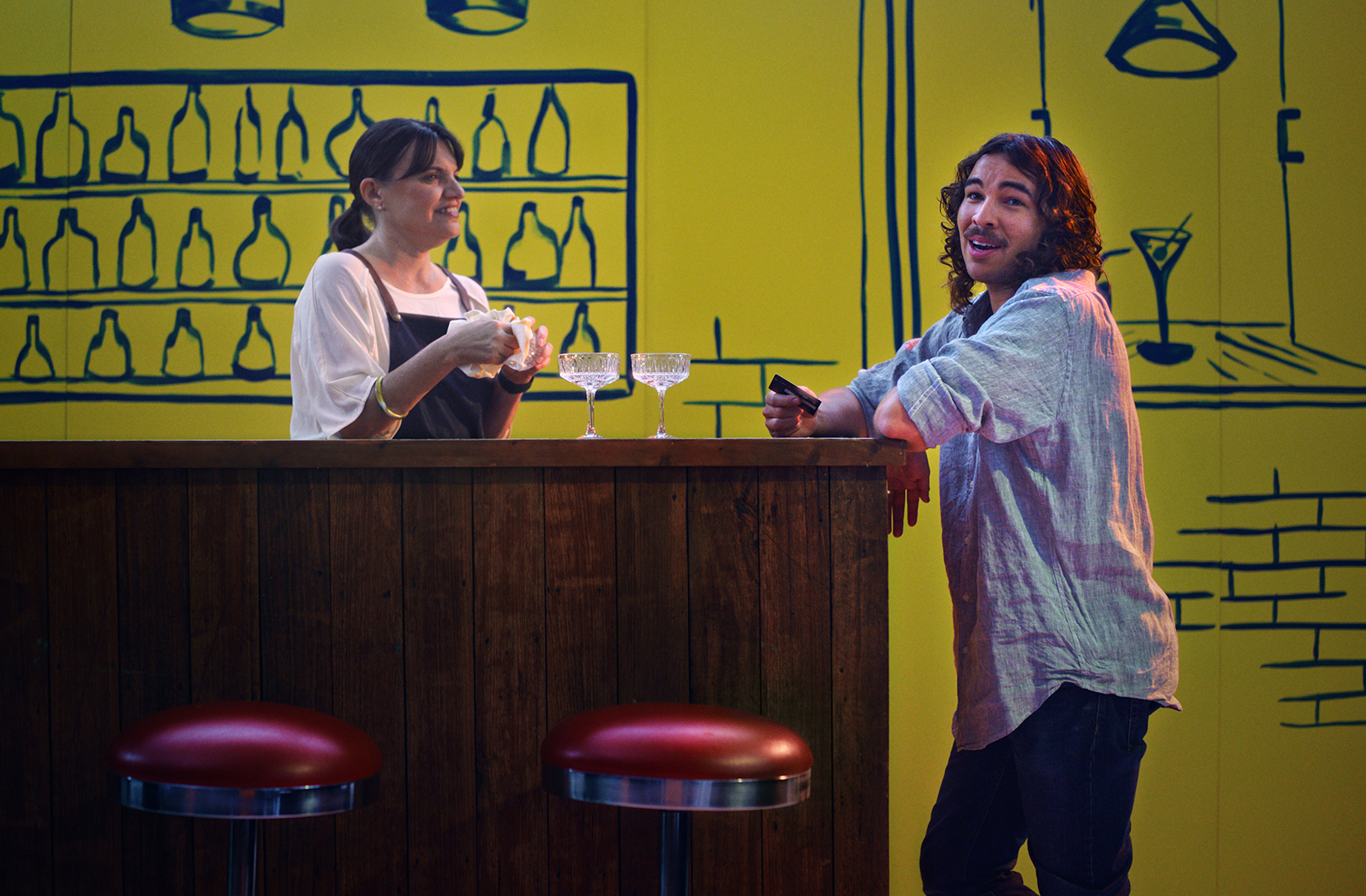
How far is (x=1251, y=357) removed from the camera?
291 cm

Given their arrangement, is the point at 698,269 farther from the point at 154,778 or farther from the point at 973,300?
the point at 154,778

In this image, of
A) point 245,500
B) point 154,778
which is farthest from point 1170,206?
point 154,778

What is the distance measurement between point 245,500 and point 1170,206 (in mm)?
2857

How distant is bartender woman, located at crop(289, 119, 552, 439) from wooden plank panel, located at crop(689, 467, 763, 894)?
0.68m

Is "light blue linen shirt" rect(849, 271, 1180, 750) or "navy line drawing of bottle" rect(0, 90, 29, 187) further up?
"navy line drawing of bottle" rect(0, 90, 29, 187)

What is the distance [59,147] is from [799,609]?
295 cm

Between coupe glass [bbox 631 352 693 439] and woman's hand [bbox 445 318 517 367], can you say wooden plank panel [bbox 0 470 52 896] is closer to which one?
woman's hand [bbox 445 318 517 367]

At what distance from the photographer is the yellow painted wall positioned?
2879 mm

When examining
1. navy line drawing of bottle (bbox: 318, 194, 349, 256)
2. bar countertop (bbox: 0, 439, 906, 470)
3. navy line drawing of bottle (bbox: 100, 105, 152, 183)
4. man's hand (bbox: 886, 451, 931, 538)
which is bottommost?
man's hand (bbox: 886, 451, 931, 538)

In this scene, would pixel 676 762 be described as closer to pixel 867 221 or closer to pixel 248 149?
pixel 867 221

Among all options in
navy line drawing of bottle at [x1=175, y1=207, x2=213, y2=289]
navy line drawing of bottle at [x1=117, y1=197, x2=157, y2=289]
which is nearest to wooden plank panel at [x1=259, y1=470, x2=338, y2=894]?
navy line drawing of bottle at [x1=175, y1=207, x2=213, y2=289]

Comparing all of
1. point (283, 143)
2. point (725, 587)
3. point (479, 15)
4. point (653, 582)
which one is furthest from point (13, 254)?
point (725, 587)

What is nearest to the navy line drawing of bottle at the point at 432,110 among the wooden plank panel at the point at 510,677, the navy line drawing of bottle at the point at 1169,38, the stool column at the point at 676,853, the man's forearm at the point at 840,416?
the man's forearm at the point at 840,416

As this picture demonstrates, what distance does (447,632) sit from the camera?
1.52 metres
